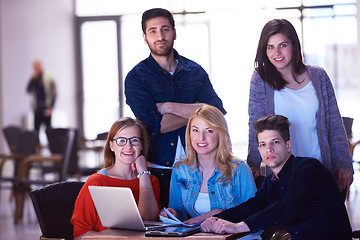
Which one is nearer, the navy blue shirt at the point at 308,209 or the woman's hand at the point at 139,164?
the navy blue shirt at the point at 308,209

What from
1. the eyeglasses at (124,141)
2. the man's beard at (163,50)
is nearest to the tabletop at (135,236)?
the eyeglasses at (124,141)

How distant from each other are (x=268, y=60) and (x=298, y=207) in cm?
78

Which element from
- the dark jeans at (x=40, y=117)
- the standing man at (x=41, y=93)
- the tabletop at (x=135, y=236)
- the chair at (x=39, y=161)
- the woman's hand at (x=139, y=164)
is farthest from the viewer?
the dark jeans at (x=40, y=117)

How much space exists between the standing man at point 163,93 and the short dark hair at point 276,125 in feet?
1.69

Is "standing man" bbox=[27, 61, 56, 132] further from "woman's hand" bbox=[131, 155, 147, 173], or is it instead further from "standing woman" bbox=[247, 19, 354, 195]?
"standing woman" bbox=[247, 19, 354, 195]

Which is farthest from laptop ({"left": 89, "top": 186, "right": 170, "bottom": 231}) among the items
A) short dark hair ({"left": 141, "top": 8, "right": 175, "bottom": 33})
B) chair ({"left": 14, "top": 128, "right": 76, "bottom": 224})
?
chair ({"left": 14, "top": 128, "right": 76, "bottom": 224})

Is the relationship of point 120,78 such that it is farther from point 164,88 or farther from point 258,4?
point 164,88

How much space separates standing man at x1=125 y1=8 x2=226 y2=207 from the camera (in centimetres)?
303

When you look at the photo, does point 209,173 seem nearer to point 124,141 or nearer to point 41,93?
point 124,141

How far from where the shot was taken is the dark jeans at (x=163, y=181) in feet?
10.0

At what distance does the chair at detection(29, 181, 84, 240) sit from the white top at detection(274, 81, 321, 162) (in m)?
1.12

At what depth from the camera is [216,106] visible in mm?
3145

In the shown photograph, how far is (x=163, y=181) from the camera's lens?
10.0 feet

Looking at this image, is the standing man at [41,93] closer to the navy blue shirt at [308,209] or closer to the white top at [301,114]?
the white top at [301,114]
